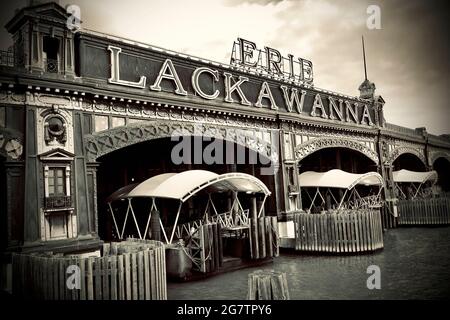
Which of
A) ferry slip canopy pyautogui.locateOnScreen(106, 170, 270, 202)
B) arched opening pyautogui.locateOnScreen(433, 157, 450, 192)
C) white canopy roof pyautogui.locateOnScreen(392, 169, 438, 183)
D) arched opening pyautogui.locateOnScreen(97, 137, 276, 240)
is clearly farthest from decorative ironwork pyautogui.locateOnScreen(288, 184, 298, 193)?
arched opening pyautogui.locateOnScreen(433, 157, 450, 192)

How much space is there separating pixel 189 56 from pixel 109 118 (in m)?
5.51

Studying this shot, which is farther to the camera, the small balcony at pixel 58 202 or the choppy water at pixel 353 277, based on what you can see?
the small balcony at pixel 58 202

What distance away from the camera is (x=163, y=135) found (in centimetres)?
1545

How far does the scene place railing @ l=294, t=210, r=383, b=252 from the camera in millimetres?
16500

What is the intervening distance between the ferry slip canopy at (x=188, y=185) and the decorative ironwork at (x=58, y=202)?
10.2 feet

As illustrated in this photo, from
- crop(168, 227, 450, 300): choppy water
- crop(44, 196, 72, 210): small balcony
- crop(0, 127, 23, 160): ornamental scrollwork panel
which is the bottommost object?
crop(168, 227, 450, 300): choppy water

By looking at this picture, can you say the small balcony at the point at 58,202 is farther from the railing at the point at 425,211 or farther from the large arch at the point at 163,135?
the railing at the point at 425,211

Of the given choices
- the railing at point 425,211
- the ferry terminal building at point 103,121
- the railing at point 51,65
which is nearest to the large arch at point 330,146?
the ferry terminal building at point 103,121

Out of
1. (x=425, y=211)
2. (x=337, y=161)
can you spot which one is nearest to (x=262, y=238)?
(x=425, y=211)

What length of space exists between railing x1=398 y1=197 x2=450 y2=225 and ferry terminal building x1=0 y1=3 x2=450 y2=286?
797 centimetres

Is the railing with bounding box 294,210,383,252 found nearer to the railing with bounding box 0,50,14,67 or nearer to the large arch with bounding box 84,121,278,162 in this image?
the large arch with bounding box 84,121,278,162

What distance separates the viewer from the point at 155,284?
977 cm

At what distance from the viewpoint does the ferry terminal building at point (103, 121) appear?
11461 mm

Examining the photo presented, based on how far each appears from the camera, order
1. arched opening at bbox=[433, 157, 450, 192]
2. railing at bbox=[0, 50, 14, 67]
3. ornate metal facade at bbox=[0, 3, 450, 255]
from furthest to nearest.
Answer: arched opening at bbox=[433, 157, 450, 192] < railing at bbox=[0, 50, 14, 67] < ornate metal facade at bbox=[0, 3, 450, 255]
